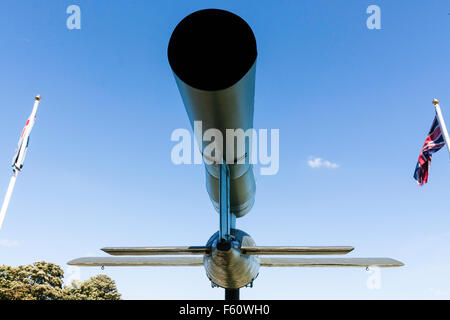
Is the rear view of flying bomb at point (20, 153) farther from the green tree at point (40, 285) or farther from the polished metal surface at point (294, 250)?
the green tree at point (40, 285)

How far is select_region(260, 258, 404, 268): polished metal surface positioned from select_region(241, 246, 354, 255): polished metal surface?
1.71 metres

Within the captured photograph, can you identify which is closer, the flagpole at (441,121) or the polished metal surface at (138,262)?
the polished metal surface at (138,262)

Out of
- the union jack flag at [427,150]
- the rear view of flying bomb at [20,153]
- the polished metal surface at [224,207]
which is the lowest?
the polished metal surface at [224,207]

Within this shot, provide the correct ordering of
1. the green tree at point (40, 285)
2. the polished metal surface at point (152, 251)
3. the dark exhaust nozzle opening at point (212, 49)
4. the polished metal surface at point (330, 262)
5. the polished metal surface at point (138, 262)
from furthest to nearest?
the green tree at point (40, 285) → the polished metal surface at point (138, 262) → the polished metal surface at point (330, 262) → the polished metal surface at point (152, 251) → the dark exhaust nozzle opening at point (212, 49)

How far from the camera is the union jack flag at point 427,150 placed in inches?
343

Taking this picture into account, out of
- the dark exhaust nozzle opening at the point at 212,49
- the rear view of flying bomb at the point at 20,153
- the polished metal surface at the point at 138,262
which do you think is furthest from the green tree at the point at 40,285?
the dark exhaust nozzle opening at the point at 212,49

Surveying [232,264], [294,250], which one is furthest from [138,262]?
[294,250]

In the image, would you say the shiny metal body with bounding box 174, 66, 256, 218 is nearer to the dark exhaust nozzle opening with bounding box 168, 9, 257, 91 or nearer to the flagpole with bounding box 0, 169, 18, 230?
the dark exhaust nozzle opening with bounding box 168, 9, 257, 91

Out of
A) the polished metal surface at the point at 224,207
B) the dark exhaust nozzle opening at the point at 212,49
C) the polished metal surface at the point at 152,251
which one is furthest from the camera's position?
the polished metal surface at the point at 224,207

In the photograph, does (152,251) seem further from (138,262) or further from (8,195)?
(8,195)

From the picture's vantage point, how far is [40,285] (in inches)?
931

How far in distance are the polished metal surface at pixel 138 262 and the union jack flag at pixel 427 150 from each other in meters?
7.42

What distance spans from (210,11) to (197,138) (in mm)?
1426

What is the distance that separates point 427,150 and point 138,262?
8.83 m
